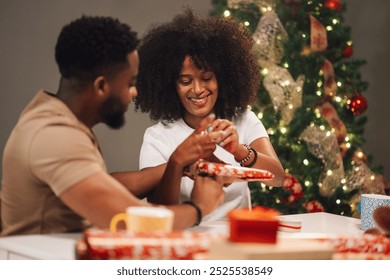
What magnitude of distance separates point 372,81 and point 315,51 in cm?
82

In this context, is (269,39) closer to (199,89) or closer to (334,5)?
(334,5)

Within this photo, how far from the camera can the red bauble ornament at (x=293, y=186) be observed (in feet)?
10.8

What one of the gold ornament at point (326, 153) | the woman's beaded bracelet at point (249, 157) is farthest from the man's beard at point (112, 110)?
the gold ornament at point (326, 153)

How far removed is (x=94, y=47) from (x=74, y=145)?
0.63 ft

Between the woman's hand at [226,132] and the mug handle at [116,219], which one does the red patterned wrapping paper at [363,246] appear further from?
the woman's hand at [226,132]

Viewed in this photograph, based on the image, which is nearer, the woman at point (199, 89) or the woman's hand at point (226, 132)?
the woman's hand at point (226, 132)

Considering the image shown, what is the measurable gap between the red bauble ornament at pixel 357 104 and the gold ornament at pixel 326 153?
0.26m

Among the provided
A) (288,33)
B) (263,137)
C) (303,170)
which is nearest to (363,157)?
(303,170)

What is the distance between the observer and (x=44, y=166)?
1228 mm

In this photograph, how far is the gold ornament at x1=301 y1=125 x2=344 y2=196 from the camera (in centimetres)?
342

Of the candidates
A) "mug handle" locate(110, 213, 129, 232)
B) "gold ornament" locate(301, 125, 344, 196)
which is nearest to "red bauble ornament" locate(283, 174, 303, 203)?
"gold ornament" locate(301, 125, 344, 196)

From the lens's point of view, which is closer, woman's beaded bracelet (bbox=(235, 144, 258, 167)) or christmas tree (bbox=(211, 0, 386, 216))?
woman's beaded bracelet (bbox=(235, 144, 258, 167))

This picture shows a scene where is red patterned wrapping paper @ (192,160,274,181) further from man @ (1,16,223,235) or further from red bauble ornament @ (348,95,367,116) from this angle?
red bauble ornament @ (348,95,367,116)
